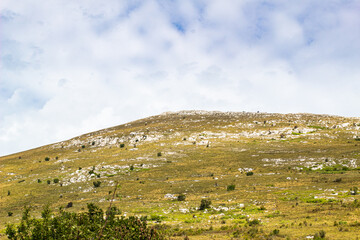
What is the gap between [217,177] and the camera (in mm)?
55250

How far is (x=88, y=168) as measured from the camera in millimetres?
69250

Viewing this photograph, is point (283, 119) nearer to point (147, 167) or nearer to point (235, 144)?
point (235, 144)

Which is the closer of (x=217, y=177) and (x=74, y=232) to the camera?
(x=74, y=232)

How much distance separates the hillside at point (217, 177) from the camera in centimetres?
2603

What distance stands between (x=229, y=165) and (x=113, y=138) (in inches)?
2508

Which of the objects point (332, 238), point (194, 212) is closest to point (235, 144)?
point (194, 212)

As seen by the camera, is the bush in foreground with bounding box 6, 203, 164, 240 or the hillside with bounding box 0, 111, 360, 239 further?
the hillside with bounding box 0, 111, 360, 239

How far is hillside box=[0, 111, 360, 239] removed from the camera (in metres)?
26.0

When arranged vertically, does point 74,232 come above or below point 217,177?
above

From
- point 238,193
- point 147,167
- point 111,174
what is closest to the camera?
point 238,193

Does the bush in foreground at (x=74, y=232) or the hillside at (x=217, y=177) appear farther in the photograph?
the hillside at (x=217, y=177)

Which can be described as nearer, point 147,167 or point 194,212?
point 194,212

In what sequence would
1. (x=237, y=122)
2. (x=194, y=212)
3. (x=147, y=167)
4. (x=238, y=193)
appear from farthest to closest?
(x=237, y=122)
(x=147, y=167)
(x=238, y=193)
(x=194, y=212)

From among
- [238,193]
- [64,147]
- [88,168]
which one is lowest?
[238,193]
